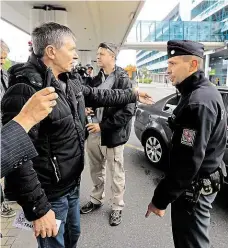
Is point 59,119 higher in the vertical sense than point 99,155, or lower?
higher

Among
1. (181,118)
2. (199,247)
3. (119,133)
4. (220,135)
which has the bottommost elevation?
(199,247)

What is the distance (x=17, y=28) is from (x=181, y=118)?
7.35 meters

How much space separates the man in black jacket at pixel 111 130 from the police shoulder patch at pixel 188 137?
1277 mm

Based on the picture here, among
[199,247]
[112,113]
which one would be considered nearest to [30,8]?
[112,113]

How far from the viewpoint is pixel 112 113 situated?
2.81 meters

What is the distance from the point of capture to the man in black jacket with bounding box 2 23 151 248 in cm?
132

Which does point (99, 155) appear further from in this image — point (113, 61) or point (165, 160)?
point (165, 160)

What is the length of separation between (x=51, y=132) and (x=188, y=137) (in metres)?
0.85

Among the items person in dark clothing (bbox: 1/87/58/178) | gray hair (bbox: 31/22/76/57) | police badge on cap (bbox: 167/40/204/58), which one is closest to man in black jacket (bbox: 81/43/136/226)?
police badge on cap (bbox: 167/40/204/58)

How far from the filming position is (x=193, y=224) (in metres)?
1.71

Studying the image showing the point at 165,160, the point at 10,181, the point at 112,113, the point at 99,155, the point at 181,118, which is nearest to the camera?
the point at 10,181

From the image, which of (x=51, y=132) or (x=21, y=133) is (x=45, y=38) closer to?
(x=51, y=132)

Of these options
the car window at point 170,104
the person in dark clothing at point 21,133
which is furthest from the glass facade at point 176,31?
the person in dark clothing at point 21,133

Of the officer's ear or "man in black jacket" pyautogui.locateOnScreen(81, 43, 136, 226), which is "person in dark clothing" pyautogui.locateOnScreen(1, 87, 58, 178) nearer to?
the officer's ear
